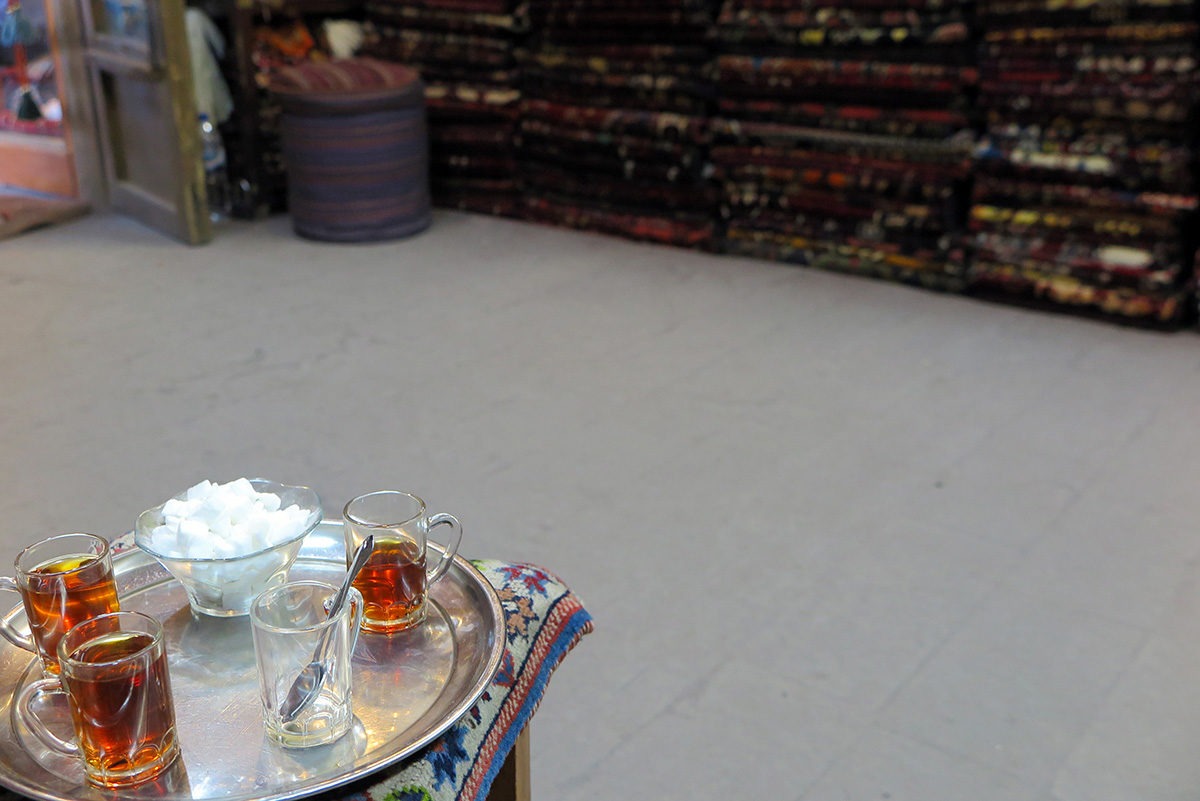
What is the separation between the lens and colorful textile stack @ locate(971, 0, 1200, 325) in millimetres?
3660

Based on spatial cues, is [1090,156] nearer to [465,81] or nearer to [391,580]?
[465,81]

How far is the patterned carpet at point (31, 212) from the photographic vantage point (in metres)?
4.89

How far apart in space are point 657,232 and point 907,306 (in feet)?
3.81

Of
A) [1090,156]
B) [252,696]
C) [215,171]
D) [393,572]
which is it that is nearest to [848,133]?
[1090,156]

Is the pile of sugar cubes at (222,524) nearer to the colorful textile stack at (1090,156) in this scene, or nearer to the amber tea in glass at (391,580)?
the amber tea in glass at (391,580)

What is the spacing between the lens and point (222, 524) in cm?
122

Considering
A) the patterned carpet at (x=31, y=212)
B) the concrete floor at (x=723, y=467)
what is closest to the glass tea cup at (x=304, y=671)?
the concrete floor at (x=723, y=467)

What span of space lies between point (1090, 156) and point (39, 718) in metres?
3.60

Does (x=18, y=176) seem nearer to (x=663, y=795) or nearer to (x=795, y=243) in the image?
(x=795, y=243)

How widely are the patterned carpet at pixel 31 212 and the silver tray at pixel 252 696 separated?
4.08 m

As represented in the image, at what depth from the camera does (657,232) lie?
4840 mm

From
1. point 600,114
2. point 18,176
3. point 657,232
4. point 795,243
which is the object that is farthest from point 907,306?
point 18,176

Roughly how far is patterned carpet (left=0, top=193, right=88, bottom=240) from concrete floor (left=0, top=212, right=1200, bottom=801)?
162 millimetres

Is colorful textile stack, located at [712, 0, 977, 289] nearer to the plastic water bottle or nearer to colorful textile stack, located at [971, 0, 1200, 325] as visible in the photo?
colorful textile stack, located at [971, 0, 1200, 325]
